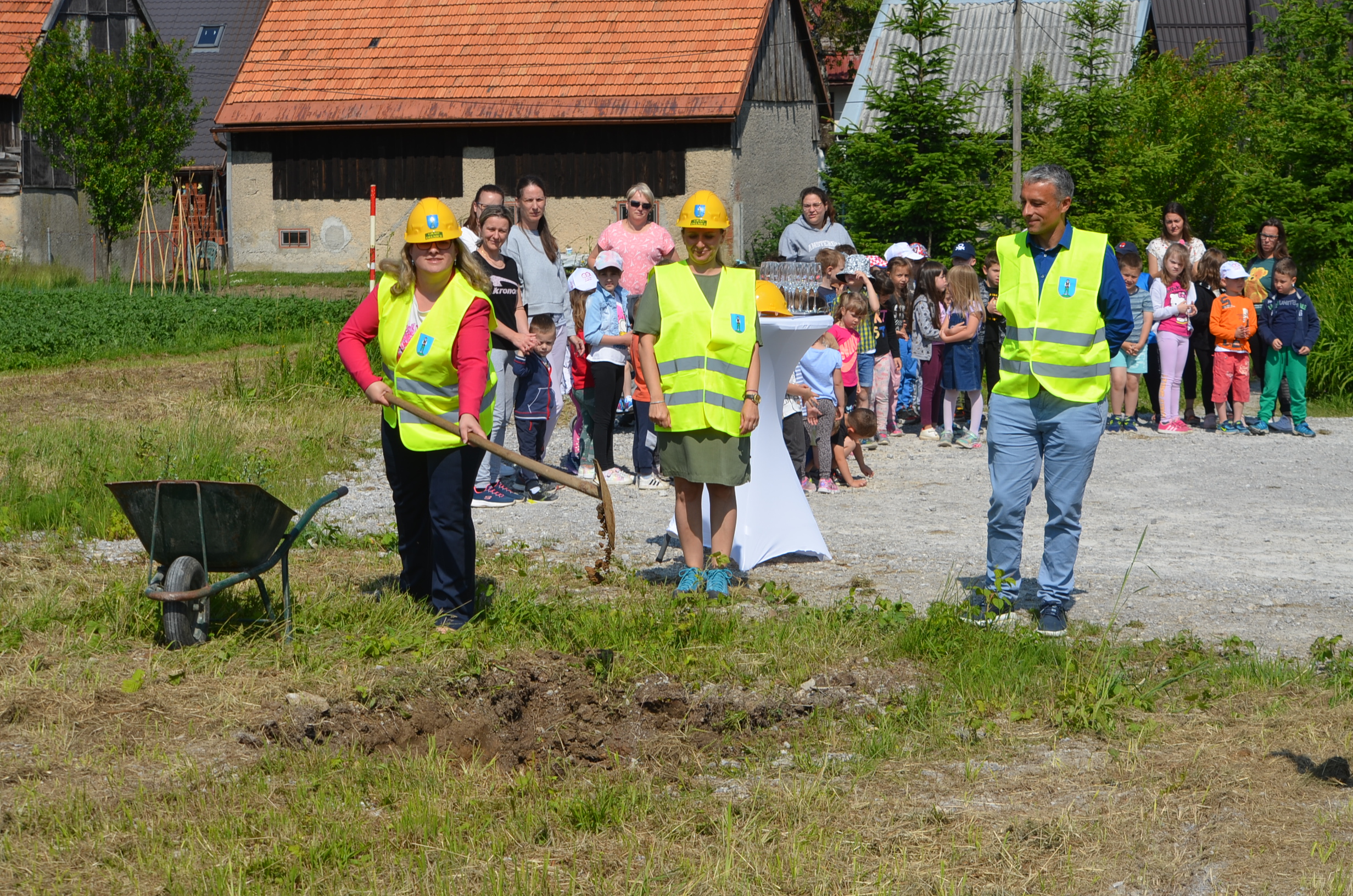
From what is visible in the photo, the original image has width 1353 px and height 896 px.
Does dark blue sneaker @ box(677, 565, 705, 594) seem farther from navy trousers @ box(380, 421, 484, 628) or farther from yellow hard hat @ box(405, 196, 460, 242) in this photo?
yellow hard hat @ box(405, 196, 460, 242)

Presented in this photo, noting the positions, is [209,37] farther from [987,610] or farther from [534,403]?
[987,610]

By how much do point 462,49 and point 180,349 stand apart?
52.1 ft

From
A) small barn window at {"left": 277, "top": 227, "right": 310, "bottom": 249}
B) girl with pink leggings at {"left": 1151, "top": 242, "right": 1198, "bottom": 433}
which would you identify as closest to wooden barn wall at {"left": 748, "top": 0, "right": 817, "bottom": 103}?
small barn window at {"left": 277, "top": 227, "right": 310, "bottom": 249}

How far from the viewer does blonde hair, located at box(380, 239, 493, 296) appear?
610cm

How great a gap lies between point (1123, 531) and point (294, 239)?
27.4 metres

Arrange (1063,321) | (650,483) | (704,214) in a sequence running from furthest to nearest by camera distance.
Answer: (650,483) → (704,214) → (1063,321)

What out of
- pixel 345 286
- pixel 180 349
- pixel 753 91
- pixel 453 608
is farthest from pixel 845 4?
pixel 453 608

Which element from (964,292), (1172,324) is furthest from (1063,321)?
(1172,324)

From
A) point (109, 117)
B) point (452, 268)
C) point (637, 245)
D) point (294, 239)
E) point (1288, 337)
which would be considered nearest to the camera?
point (452, 268)

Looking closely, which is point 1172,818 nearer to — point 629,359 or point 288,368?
point 629,359

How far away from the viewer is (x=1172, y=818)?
423 centimetres

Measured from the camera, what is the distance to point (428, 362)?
20.0 ft

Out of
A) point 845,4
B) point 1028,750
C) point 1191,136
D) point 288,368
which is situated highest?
point 845,4

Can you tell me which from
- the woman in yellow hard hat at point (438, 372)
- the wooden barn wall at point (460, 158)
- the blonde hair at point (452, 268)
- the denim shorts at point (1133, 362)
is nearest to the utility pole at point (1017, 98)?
the wooden barn wall at point (460, 158)
